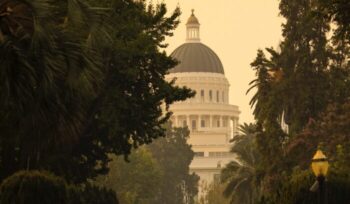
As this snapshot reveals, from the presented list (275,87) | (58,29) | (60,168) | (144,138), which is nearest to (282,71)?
(275,87)

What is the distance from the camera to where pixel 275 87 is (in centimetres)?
7550

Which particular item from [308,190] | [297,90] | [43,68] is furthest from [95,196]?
[297,90]

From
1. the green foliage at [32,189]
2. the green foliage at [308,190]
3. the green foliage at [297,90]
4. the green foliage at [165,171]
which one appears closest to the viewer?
the green foliage at [32,189]

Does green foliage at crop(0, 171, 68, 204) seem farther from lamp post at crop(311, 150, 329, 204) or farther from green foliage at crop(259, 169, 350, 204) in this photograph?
green foliage at crop(259, 169, 350, 204)

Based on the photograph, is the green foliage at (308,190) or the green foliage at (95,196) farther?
the green foliage at (95,196)

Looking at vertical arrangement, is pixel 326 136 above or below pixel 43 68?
above

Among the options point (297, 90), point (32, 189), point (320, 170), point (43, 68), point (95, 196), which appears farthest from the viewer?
point (297, 90)

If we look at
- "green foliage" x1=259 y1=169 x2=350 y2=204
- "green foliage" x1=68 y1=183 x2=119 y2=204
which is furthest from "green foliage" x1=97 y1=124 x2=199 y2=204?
"green foliage" x1=259 y1=169 x2=350 y2=204

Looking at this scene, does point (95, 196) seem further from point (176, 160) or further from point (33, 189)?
point (176, 160)

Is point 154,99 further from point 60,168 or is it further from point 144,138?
point 60,168

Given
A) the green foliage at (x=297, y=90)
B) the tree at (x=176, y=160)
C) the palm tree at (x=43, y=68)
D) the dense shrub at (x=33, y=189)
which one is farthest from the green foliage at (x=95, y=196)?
the tree at (x=176, y=160)

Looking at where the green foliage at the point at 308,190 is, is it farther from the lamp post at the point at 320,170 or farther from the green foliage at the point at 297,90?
the green foliage at the point at 297,90

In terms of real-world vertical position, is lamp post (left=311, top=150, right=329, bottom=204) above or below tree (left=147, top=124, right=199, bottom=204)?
below

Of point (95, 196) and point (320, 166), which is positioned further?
point (95, 196)
